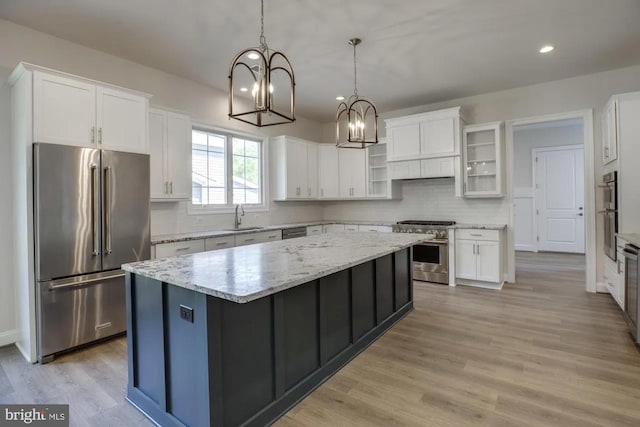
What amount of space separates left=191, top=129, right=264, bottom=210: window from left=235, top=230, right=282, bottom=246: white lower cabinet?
28.2 inches

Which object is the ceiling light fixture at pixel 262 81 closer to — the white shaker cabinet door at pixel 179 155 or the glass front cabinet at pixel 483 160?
the white shaker cabinet door at pixel 179 155

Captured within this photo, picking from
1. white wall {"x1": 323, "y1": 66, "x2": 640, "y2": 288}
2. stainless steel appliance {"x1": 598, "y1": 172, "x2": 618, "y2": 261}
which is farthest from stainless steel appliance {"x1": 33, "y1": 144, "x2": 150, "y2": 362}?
stainless steel appliance {"x1": 598, "y1": 172, "x2": 618, "y2": 261}

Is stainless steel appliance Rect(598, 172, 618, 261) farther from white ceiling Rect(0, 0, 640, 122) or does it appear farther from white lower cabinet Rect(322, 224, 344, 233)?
white lower cabinet Rect(322, 224, 344, 233)

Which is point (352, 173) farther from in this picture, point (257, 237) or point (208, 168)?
point (208, 168)

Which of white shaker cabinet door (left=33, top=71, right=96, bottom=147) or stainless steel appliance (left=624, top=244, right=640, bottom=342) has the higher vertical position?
white shaker cabinet door (left=33, top=71, right=96, bottom=147)

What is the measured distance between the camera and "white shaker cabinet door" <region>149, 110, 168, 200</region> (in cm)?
379

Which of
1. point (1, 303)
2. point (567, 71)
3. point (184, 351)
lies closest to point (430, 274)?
point (567, 71)

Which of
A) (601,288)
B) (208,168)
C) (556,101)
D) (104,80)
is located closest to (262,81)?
(104,80)

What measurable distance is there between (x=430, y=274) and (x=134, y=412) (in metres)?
4.15

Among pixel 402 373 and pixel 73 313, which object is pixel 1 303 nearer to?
pixel 73 313

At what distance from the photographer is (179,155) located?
4105 mm

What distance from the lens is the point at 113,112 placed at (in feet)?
10.4

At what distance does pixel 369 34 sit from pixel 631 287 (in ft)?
10.8

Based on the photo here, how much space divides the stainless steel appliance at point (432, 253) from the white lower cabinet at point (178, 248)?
10.0ft
